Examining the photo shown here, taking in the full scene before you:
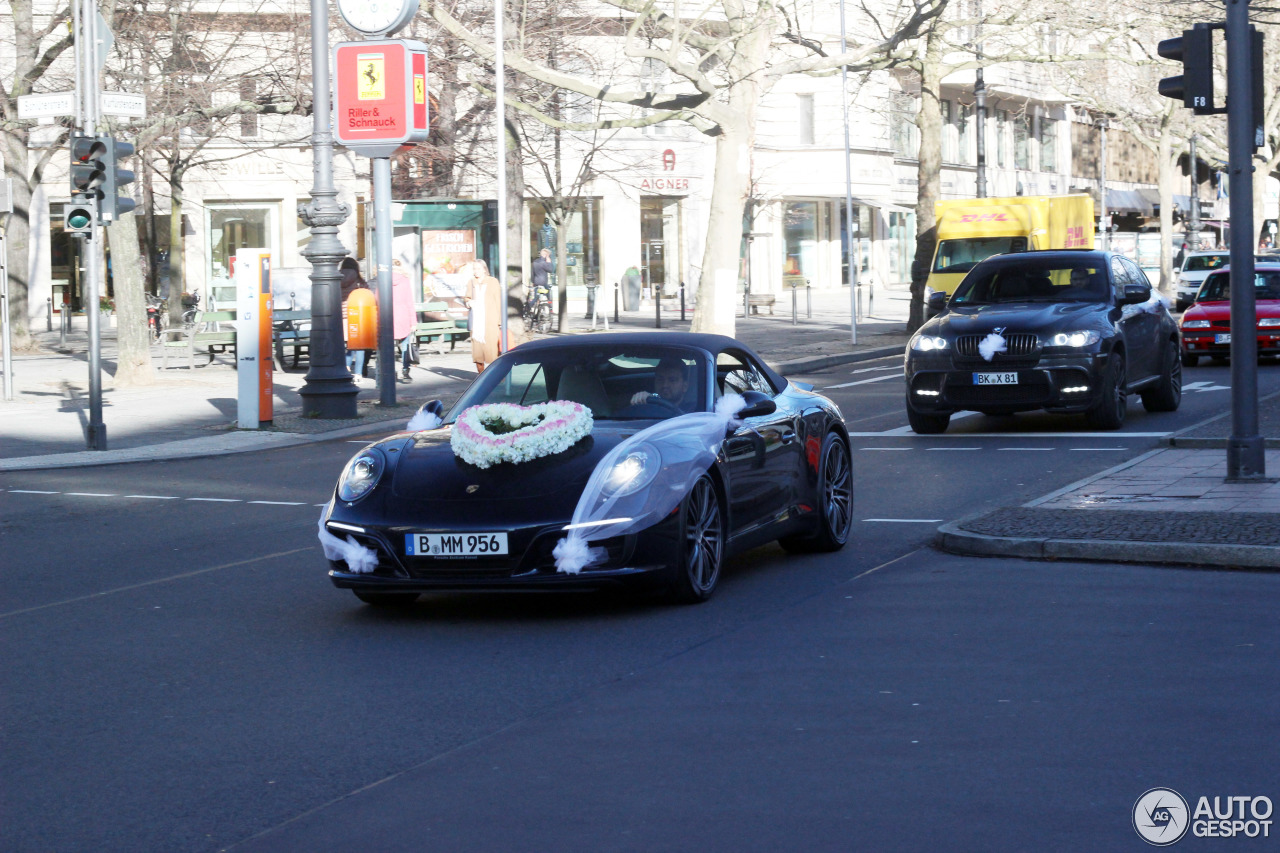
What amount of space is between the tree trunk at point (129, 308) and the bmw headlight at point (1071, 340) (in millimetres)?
13662

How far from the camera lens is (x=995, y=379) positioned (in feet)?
53.3

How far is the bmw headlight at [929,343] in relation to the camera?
16.5 m

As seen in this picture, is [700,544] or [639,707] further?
[700,544]

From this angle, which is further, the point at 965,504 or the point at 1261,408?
the point at 1261,408

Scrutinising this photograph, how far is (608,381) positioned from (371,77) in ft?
43.0

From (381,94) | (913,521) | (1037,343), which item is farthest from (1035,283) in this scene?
(381,94)

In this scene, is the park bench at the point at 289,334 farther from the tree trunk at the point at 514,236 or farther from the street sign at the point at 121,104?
the street sign at the point at 121,104

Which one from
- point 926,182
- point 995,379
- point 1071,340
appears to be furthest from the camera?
point 926,182

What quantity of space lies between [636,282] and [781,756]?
47321 mm

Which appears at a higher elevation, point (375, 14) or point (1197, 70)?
point (375, 14)

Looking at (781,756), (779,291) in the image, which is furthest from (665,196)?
(781,756)

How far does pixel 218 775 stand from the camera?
5.55m

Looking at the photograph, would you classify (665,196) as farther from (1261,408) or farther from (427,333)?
(1261,408)

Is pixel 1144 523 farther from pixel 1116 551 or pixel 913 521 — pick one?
pixel 913 521
